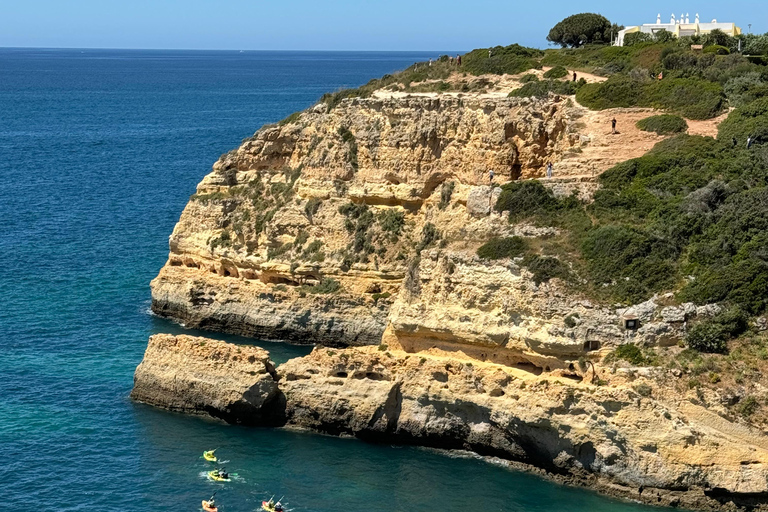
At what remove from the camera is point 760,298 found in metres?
33.7

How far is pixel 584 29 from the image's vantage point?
6488cm

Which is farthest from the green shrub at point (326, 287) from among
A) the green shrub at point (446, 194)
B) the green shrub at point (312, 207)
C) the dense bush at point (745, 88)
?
the dense bush at point (745, 88)

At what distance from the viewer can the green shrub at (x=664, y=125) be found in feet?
145

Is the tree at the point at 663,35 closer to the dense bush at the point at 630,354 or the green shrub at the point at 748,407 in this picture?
the dense bush at the point at 630,354

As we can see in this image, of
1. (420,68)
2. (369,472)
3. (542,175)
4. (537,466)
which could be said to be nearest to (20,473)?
(369,472)

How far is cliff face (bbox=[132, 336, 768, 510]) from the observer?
30938 millimetres

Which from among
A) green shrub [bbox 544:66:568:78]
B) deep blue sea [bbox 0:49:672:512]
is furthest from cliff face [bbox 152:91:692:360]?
green shrub [bbox 544:66:568:78]

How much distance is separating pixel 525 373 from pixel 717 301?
6092 millimetres

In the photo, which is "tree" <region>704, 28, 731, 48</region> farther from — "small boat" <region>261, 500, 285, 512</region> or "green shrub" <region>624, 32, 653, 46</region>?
"small boat" <region>261, 500, 285, 512</region>

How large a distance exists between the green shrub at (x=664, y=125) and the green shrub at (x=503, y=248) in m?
9.78

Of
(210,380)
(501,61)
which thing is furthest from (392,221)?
(210,380)

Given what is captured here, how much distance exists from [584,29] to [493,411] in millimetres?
36474

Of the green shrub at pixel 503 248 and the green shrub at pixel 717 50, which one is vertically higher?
the green shrub at pixel 717 50

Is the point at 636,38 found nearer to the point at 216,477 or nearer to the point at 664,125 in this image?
the point at 664,125
